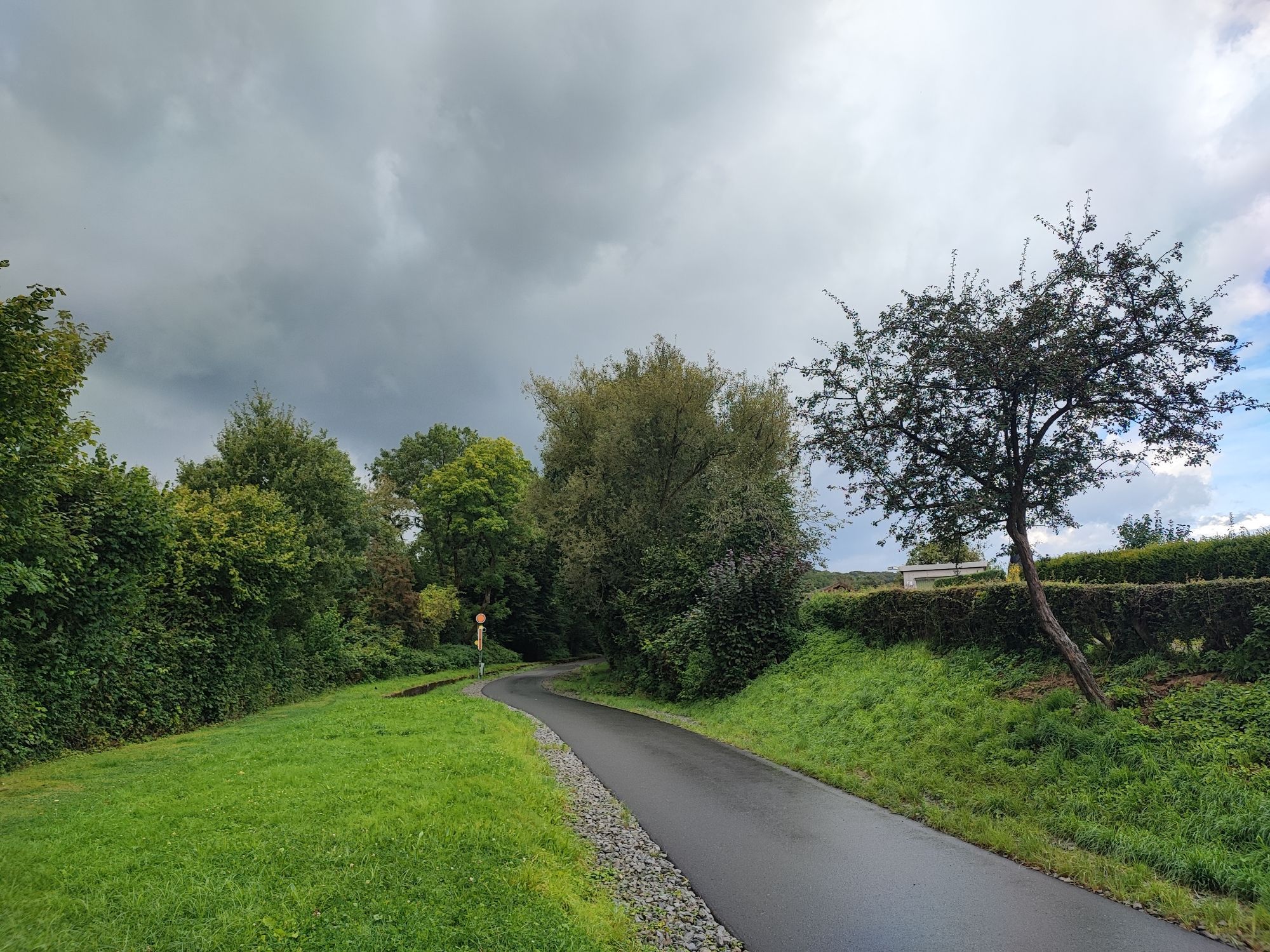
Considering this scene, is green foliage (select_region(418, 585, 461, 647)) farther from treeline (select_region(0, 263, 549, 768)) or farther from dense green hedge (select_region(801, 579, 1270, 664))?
dense green hedge (select_region(801, 579, 1270, 664))

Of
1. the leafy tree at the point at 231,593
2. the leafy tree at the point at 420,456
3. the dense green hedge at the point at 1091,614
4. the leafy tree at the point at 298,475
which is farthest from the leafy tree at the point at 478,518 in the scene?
the dense green hedge at the point at 1091,614

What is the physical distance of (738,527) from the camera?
19.7 m

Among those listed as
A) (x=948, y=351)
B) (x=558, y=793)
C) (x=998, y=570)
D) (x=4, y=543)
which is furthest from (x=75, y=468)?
(x=998, y=570)

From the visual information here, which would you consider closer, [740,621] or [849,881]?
[849,881]

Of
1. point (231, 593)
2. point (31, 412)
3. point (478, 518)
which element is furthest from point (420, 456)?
point (31, 412)

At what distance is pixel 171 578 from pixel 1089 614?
18324 mm

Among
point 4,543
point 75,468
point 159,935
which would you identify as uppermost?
point 75,468

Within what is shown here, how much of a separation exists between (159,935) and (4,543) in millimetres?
7545

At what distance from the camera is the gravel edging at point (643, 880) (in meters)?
4.64

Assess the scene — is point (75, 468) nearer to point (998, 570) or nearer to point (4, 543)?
point (4, 543)

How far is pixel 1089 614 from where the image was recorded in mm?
9875

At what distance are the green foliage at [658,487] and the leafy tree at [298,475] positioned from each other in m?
8.28

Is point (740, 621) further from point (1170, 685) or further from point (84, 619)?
point (84, 619)

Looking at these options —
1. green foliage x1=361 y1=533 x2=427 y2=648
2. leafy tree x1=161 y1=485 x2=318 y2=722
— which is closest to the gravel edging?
leafy tree x1=161 y1=485 x2=318 y2=722
